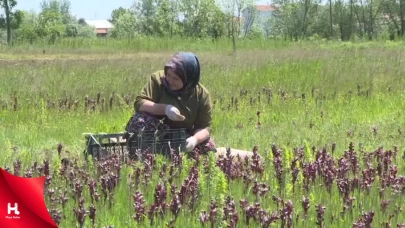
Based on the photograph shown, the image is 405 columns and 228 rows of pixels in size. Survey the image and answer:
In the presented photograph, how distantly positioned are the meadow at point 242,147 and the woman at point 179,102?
70cm

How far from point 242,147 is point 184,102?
46.6 inches

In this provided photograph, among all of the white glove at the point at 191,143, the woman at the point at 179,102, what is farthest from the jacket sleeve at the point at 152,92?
the white glove at the point at 191,143

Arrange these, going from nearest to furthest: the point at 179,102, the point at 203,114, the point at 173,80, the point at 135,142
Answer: the point at 135,142 → the point at 173,80 → the point at 179,102 → the point at 203,114

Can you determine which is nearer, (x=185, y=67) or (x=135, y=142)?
(x=135, y=142)

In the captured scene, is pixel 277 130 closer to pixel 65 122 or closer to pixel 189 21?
pixel 65 122

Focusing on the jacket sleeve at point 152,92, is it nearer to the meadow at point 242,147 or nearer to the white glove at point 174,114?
the white glove at point 174,114

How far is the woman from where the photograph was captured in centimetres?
616

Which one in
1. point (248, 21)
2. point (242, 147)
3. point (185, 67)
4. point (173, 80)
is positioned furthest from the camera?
point (248, 21)

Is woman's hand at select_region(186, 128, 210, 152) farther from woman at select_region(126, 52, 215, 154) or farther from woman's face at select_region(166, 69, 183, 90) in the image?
woman's face at select_region(166, 69, 183, 90)

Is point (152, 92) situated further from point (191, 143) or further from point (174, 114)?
point (191, 143)

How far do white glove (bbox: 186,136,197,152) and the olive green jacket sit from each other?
1.29 feet

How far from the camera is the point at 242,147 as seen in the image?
7.33 m

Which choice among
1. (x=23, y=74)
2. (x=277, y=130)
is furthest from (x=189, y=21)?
(x=277, y=130)

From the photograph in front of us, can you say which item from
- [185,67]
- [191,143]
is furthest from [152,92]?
[191,143]
